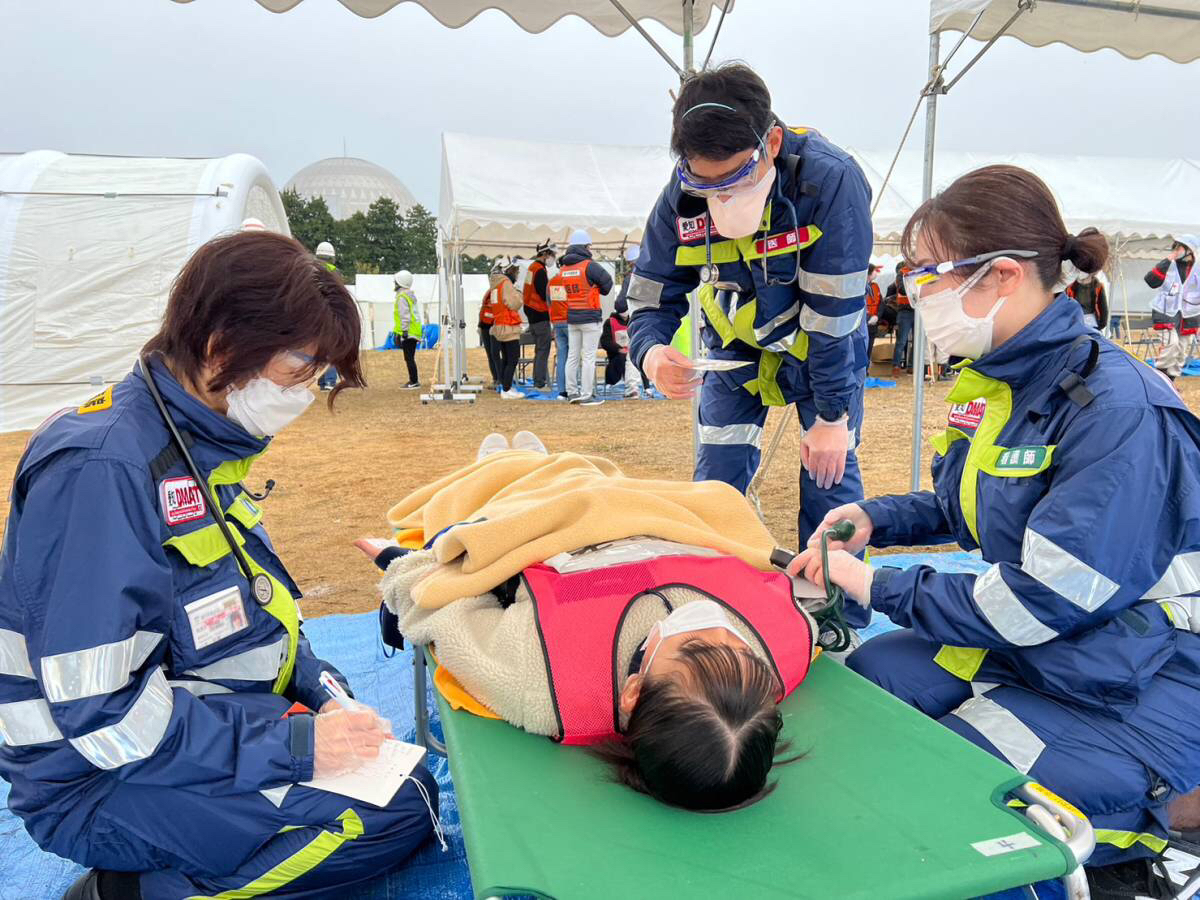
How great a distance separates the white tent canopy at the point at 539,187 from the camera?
11.0 metres

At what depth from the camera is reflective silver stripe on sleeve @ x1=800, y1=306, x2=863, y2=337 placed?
8.82 ft

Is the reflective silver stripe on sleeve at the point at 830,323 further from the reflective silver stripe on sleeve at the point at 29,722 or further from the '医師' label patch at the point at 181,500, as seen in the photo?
the reflective silver stripe on sleeve at the point at 29,722

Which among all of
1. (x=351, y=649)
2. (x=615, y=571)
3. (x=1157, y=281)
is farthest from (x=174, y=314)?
(x=1157, y=281)

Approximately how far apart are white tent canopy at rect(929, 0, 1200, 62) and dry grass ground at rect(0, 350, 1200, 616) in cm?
297

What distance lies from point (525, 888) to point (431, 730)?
1630mm

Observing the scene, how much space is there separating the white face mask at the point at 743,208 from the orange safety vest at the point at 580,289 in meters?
7.64

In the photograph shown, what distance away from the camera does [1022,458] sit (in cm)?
174

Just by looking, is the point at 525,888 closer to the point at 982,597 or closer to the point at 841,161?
the point at 982,597

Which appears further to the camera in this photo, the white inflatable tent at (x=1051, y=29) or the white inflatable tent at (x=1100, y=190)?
the white inflatable tent at (x=1100, y=190)

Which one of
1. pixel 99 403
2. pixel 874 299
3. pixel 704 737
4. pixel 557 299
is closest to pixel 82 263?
pixel 557 299

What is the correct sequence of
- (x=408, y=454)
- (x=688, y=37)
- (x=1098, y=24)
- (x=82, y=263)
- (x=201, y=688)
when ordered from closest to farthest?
(x=201, y=688) → (x=688, y=37) → (x=1098, y=24) → (x=408, y=454) → (x=82, y=263)

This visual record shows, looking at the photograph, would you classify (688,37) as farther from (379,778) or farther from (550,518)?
(379,778)

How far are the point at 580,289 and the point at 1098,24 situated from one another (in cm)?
627

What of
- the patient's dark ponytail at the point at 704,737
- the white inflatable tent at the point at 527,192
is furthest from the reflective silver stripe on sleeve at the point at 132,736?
the white inflatable tent at the point at 527,192
